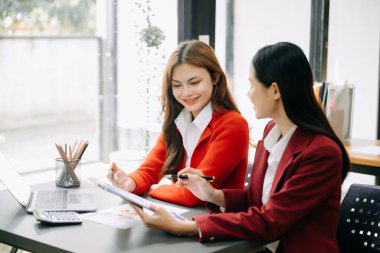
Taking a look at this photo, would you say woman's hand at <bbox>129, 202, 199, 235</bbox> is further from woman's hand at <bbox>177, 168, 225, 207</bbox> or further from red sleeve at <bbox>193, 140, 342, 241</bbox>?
woman's hand at <bbox>177, 168, 225, 207</bbox>

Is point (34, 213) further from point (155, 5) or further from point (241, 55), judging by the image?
point (241, 55)

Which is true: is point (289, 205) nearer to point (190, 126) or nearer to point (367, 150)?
point (190, 126)

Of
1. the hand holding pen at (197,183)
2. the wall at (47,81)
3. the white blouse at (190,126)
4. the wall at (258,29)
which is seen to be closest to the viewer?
the hand holding pen at (197,183)

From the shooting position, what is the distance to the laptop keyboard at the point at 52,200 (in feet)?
6.26

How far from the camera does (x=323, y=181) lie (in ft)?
5.44

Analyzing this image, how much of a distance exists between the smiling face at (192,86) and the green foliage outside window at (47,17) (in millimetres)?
983

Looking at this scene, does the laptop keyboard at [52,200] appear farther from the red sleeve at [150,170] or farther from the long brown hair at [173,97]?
the long brown hair at [173,97]

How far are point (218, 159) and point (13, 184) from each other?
71cm

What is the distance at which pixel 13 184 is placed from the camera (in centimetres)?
192

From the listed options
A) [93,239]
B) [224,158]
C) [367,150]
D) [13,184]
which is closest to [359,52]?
[367,150]

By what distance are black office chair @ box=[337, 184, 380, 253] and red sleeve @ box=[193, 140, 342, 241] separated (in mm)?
389

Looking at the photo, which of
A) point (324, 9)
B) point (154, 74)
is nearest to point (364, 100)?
point (324, 9)

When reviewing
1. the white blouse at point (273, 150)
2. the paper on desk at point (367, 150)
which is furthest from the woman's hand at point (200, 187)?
the paper on desk at point (367, 150)

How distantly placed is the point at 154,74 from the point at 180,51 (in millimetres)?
1292
